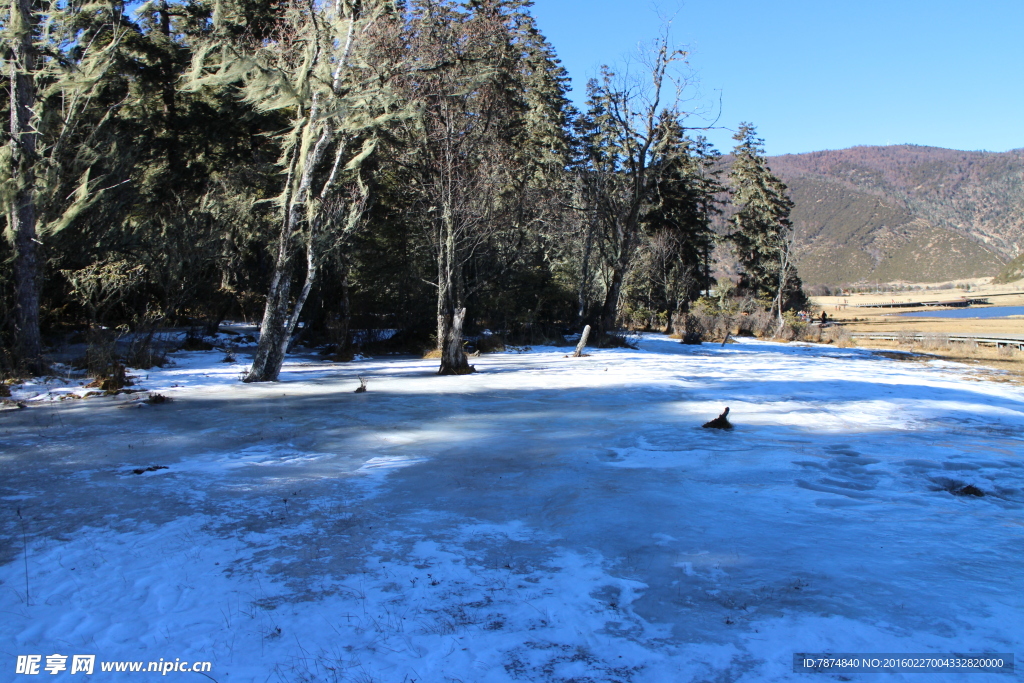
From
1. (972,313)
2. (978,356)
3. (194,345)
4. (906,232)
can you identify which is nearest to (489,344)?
(194,345)

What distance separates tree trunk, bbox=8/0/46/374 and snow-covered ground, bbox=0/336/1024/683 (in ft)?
12.9

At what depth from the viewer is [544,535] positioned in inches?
189

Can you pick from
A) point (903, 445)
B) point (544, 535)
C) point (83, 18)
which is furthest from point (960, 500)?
point (83, 18)

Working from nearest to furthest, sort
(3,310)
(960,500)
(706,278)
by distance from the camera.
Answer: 1. (960,500)
2. (3,310)
3. (706,278)

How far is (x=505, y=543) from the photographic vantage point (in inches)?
183

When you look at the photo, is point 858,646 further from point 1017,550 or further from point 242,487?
point 242,487

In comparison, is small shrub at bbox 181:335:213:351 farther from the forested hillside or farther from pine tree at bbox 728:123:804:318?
the forested hillside

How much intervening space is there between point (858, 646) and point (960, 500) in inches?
119

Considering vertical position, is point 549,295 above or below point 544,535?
above

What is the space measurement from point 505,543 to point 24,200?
12835 mm

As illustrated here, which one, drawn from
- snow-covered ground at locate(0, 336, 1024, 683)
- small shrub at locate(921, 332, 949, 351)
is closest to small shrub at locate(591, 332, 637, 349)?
snow-covered ground at locate(0, 336, 1024, 683)

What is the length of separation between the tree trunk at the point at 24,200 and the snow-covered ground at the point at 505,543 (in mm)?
3918

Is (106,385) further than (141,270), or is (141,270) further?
(141,270)

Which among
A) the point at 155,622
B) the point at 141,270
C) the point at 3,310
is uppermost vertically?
the point at 141,270
